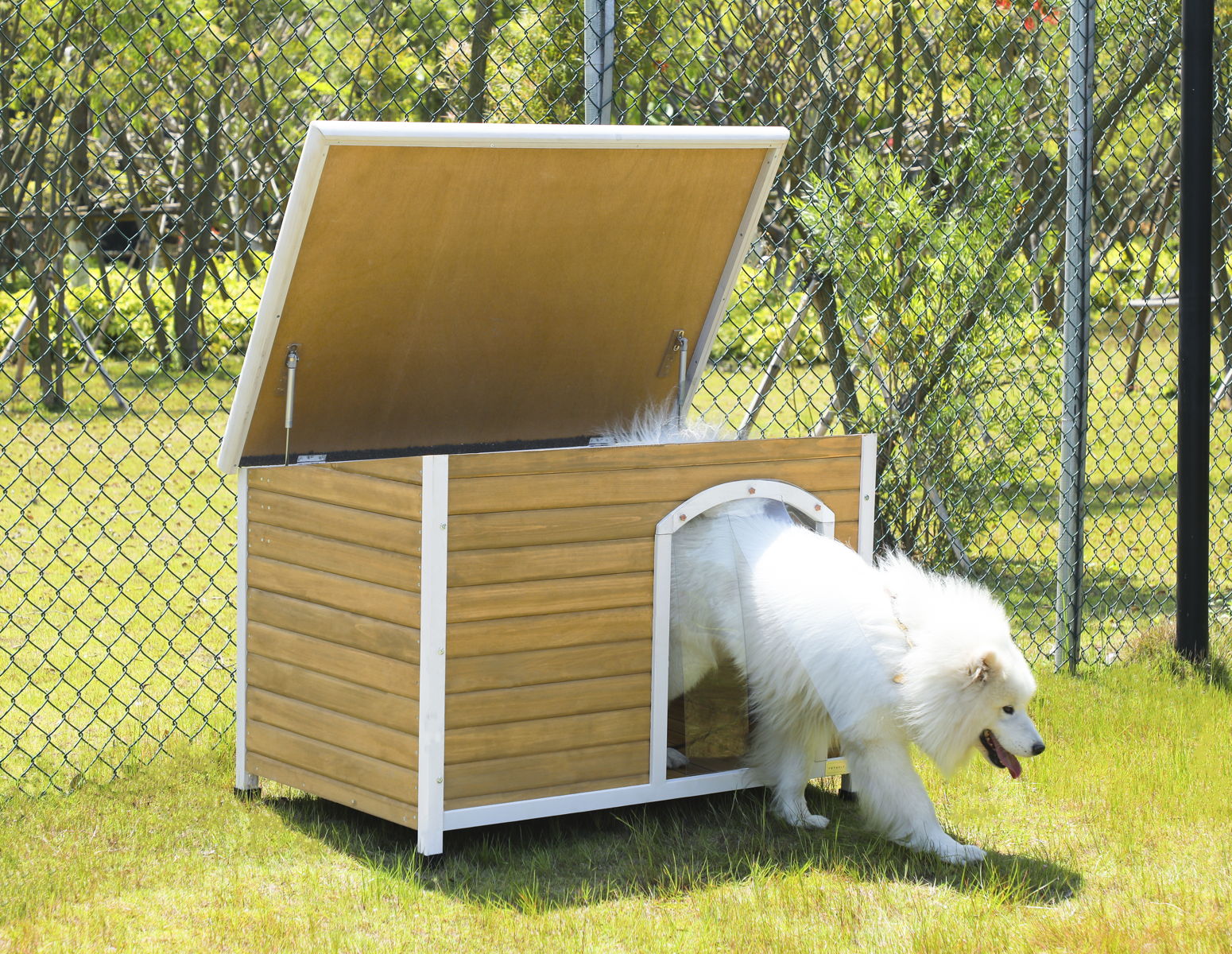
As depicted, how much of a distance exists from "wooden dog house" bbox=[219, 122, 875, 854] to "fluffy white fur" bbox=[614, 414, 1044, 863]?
0.13 meters

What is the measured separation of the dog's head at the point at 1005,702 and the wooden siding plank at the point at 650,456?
729 millimetres

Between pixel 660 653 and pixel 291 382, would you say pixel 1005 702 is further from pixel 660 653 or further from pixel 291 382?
pixel 291 382

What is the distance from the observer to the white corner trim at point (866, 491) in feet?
12.5

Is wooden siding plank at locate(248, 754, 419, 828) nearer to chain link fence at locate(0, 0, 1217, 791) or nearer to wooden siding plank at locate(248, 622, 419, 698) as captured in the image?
wooden siding plank at locate(248, 622, 419, 698)

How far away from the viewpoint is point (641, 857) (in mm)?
3420

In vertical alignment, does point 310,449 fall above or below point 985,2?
below

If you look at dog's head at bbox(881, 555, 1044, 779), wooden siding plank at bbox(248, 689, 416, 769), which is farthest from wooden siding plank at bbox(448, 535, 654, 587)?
dog's head at bbox(881, 555, 1044, 779)

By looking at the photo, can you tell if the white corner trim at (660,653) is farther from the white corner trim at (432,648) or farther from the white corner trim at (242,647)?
the white corner trim at (242,647)

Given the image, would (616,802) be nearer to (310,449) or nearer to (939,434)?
(310,449)

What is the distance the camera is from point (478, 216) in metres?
3.52

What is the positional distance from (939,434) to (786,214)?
3.70 meters

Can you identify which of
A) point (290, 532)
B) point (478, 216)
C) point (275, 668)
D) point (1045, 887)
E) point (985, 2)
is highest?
point (985, 2)

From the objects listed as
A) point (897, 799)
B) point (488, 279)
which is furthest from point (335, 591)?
point (897, 799)

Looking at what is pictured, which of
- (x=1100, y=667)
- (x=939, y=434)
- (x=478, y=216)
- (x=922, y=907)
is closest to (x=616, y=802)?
(x=922, y=907)
